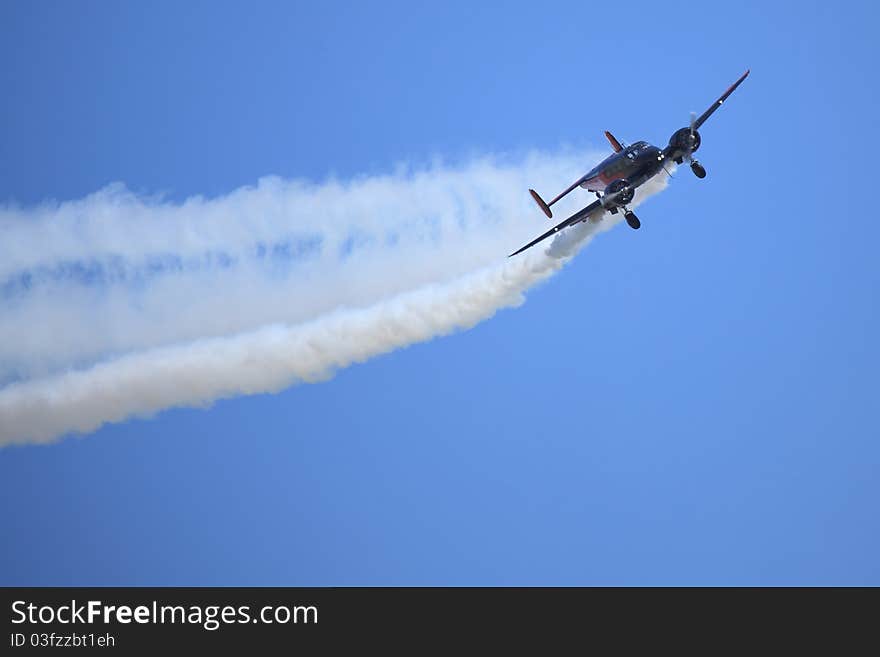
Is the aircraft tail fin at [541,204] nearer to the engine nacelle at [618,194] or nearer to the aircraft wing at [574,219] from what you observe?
the aircraft wing at [574,219]

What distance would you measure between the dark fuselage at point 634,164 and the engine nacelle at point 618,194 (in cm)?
27

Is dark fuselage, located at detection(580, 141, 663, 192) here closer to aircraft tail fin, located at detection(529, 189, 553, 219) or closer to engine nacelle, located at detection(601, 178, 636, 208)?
engine nacelle, located at detection(601, 178, 636, 208)

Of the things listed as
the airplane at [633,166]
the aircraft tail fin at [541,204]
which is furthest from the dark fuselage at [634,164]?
the aircraft tail fin at [541,204]

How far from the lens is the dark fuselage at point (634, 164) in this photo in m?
71.9

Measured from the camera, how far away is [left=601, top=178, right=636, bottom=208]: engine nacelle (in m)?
71.7

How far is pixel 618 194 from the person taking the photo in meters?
71.6

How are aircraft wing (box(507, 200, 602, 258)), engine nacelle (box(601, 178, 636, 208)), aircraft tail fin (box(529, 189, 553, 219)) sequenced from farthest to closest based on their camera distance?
aircraft tail fin (box(529, 189, 553, 219))
aircraft wing (box(507, 200, 602, 258))
engine nacelle (box(601, 178, 636, 208))

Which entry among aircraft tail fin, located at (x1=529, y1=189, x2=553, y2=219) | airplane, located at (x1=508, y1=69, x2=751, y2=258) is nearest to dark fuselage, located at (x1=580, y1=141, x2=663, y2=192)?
airplane, located at (x1=508, y1=69, x2=751, y2=258)

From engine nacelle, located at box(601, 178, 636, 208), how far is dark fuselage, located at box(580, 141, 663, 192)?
0.27 metres

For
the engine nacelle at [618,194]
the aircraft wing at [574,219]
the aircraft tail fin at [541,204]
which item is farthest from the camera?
the aircraft tail fin at [541,204]
